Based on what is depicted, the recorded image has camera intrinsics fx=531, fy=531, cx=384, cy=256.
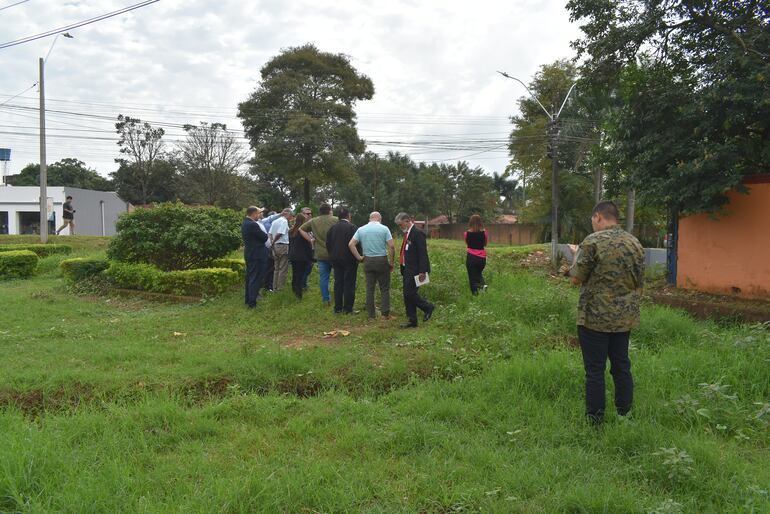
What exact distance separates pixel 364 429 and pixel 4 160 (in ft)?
202

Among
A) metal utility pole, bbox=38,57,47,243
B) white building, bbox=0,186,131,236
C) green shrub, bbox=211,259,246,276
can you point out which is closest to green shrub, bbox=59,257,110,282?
green shrub, bbox=211,259,246,276

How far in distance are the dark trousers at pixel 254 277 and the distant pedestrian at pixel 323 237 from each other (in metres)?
0.89

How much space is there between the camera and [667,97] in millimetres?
9648

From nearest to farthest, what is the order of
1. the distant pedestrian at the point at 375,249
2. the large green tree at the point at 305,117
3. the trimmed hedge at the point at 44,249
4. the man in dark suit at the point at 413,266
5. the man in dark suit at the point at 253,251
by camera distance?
1. the man in dark suit at the point at 413,266
2. the distant pedestrian at the point at 375,249
3. the man in dark suit at the point at 253,251
4. the trimmed hedge at the point at 44,249
5. the large green tree at the point at 305,117

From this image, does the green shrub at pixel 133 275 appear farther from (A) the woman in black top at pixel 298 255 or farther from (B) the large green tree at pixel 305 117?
(B) the large green tree at pixel 305 117

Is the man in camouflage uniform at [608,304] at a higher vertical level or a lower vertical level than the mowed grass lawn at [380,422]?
higher

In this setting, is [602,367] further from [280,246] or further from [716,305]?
[280,246]

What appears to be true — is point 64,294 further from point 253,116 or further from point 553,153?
point 253,116

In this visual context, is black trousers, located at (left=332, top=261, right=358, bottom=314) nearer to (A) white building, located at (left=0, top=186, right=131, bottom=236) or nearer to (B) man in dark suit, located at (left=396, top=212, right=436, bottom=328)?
(B) man in dark suit, located at (left=396, top=212, right=436, bottom=328)

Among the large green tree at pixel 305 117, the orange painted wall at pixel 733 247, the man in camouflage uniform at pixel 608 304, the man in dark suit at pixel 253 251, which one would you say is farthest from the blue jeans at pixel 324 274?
the large green tree at pixel 305 117

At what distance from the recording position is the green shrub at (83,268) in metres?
11.9

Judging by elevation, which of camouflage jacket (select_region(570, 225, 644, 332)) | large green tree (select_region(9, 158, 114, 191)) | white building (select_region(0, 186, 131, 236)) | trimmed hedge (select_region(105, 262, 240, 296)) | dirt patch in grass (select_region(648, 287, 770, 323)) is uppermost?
large green tree (select_region(9, 158, 114, 191))

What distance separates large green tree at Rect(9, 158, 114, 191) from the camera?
57.4 meters

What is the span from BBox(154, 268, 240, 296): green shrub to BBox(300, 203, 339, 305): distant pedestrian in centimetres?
241
